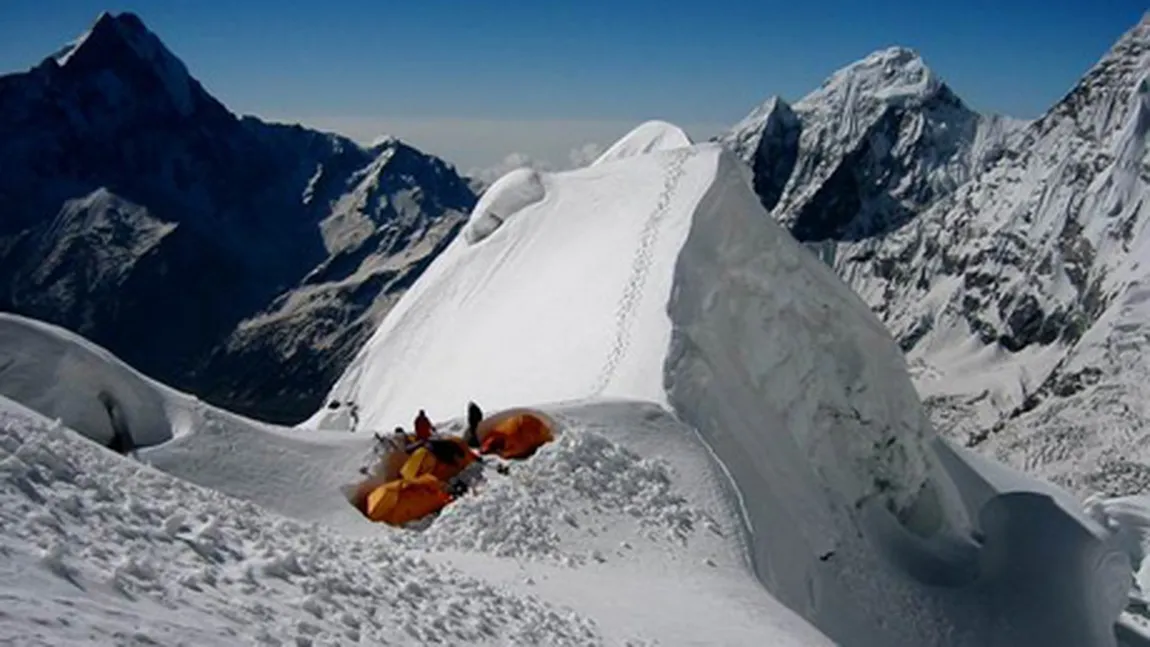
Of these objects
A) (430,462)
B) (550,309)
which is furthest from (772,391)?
(430,462)

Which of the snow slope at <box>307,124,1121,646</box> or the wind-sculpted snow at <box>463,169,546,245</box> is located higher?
the wind-sculpted snow at <box>463,169,546,245</box>

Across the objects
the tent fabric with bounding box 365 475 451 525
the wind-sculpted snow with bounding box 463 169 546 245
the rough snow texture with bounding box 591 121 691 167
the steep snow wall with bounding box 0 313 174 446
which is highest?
the rough snow texture with bounding box 591 121 691 167

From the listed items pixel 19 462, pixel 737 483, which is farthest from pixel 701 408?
pixel 19 462

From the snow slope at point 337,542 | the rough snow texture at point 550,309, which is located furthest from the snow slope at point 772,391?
the snow slope at point 337,542

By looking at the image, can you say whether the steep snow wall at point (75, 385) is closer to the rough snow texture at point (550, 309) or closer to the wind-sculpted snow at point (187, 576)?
the wind-sculpted snow at point (187, 576)

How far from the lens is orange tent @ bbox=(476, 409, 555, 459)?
20.2 m

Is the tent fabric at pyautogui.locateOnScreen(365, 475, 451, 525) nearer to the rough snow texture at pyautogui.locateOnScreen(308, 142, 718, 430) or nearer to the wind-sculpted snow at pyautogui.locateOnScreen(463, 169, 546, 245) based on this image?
the rough snow texture at pyautogui.locateOnScreen(308, 142, 718, 430)

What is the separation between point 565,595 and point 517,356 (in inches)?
589

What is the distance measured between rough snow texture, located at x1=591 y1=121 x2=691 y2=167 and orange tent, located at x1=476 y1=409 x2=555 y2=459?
75.0ft

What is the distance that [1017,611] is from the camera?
27.6 metres

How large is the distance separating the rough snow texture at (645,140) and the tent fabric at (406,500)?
1006 inches

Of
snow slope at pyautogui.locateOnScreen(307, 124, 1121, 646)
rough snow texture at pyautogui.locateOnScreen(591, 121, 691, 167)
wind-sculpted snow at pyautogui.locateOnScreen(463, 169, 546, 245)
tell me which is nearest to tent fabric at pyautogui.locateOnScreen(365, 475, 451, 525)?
snow slope at pyautogui.locateOnScreen(307, 124, 1121, 646)

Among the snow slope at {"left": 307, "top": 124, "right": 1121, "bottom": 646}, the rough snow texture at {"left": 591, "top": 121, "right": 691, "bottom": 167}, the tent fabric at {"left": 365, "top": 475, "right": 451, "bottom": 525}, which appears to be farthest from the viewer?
the rough snow texture at {"left": 591, "top": 121, "right": 691, "bottom": 167}

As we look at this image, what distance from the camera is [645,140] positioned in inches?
1794
